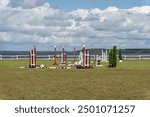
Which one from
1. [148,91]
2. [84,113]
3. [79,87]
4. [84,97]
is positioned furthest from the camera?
[79,87]

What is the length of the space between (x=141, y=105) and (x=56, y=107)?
1.66 m

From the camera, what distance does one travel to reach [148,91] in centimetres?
1588

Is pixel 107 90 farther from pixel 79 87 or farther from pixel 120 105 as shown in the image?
pixel 120 105

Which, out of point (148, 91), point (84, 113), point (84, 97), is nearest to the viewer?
point (84, 113)

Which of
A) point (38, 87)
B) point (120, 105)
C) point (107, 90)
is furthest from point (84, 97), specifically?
point (120, 105)

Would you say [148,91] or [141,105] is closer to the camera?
[141,105]

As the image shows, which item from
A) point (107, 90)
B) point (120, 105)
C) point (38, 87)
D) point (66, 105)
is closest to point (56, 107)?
point (66, 105)

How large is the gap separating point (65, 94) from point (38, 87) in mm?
2708

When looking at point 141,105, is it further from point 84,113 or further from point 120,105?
point 84,113

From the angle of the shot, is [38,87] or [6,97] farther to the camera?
[38,87]

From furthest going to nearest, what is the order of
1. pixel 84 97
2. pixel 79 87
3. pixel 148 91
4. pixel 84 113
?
pixel 79 87 → pixel 148 91 → pixel 84 97 → pixel 84 113

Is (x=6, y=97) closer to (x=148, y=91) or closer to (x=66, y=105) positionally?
(x=148, y=91)

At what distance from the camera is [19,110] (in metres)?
8.69

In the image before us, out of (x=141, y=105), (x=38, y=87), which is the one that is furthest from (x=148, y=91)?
(x=141, y=105)
